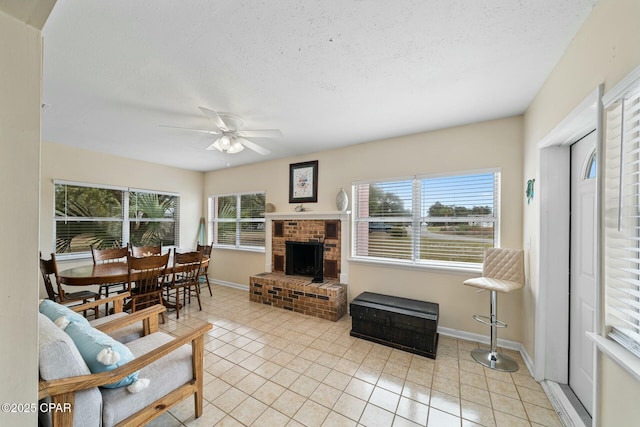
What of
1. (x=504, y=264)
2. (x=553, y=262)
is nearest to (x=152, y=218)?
(x=504, y=264)

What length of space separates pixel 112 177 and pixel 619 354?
579cm

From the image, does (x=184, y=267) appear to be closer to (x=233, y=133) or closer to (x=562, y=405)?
(x=233, y=133)

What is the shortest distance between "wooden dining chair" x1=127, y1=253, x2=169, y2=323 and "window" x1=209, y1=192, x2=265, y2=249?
1773 mm

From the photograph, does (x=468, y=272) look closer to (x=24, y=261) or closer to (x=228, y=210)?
(x=24, y=261)

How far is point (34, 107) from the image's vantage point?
76 centimetres

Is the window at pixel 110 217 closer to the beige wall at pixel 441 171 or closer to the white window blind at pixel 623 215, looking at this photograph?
the beige wall at pixel 441 171

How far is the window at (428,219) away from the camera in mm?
2797

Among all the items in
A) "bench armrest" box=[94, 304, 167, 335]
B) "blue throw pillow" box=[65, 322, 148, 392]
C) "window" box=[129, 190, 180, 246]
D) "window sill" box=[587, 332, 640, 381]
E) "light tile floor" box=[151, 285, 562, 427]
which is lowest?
"light tile floor" box=[151, 285, 562, 427]

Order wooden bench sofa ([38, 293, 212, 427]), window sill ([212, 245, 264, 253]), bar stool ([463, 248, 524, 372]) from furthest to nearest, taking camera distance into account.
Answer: window sill ([212, 245, 264, 253]) < bar stool ([463, 248, 524, 372]) < wooden bench sofa ([38, 293, 212, 427])

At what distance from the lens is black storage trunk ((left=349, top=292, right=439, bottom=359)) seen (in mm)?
2477

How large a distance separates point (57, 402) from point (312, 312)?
2641 mm

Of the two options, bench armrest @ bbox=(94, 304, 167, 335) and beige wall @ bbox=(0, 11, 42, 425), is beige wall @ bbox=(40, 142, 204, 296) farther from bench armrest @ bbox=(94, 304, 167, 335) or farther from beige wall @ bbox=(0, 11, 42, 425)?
beige wall @ bbox=(0, 11, 42, 425)

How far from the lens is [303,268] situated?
4133mm

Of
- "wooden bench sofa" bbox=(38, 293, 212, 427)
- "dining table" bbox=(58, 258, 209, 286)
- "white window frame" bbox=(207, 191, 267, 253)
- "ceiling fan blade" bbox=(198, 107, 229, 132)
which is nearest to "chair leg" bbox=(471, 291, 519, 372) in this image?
"wooden bench sofa" bbox=(38, 293, 212, 427)
